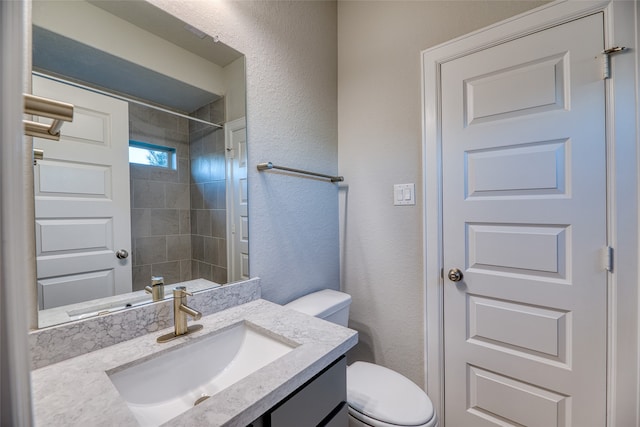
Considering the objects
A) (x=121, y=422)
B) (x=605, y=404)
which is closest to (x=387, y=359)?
(x=605, y=404)

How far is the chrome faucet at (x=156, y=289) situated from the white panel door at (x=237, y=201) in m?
0.26

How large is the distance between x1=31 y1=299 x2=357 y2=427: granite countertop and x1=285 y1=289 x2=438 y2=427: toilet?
0.42 meters

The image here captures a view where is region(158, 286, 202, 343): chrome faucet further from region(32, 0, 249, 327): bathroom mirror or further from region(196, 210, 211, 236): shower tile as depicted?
region(196, 210, 211, 236): shower tile

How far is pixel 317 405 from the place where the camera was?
2.27ft

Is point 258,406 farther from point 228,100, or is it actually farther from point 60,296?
point 228,100

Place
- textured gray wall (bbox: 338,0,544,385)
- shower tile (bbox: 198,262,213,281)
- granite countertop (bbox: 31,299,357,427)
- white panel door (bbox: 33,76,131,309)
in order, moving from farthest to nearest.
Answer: textured gray wall (bbox: 338,0,544,385)
shower tile (bbox: 198,262,213,281)
white panel door (bbox: 33,76,131,309)
granite countertop (bbox: 31,299,357,427)

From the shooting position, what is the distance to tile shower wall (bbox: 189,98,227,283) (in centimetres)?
101

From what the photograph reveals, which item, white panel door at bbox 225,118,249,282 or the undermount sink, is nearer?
the undermount sink

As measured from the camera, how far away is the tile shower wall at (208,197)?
39.6 inches

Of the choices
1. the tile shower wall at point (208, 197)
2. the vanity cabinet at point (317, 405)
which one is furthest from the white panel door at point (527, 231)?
the tile shower wall at point (208, 197)

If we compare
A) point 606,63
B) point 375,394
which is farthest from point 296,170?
point 606,63

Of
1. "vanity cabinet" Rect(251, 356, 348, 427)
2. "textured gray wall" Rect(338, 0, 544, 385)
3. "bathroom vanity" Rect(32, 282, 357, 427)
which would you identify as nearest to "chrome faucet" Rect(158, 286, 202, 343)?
"bathroom vanity" Rect(32, 282, 357, 427)

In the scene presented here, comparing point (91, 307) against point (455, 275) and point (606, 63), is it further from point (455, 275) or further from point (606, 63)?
point (606, 63)

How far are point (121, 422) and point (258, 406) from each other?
0.80 feet
